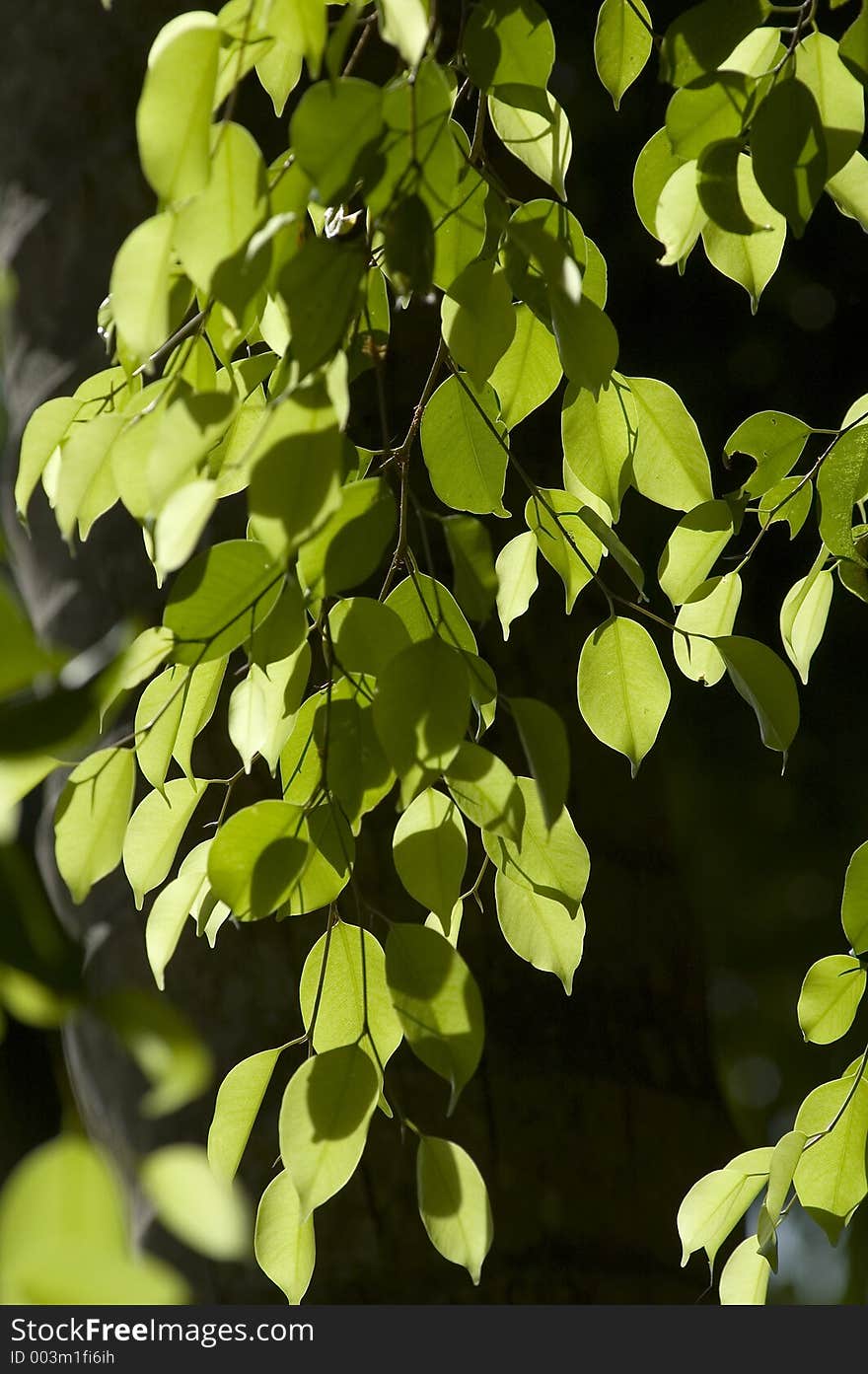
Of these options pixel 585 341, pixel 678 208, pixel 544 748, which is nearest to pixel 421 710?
pixel 544 748

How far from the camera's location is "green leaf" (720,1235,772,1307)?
604mm

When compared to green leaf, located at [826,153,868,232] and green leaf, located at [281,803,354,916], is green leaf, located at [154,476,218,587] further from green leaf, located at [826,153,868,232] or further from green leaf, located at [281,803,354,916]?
green leaf, located at [826,153,868,232]

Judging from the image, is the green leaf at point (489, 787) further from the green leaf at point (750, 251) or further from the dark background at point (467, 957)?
the dark background at point (467, 957)

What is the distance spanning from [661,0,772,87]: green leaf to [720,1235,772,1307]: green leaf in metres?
0.54

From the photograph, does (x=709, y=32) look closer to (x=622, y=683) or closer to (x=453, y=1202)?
(x=622, y=683)

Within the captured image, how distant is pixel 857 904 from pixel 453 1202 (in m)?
0.28

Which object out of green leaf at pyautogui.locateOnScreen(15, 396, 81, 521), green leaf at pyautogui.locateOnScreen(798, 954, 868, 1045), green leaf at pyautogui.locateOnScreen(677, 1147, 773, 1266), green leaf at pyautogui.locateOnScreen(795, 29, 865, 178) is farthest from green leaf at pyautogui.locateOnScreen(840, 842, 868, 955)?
green leaf at pyautogui.locateOnScreen(15, 396, 81, 521)

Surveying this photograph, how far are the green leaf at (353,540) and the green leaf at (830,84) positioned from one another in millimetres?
219

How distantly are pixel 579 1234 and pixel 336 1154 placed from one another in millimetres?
568

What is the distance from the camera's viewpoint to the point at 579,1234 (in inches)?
35.0

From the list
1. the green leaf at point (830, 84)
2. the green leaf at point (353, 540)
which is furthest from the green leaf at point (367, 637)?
the green leaf at point (830, 84)

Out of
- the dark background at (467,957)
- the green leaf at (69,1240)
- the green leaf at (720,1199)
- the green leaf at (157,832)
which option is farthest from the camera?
the dark background at (467,957)

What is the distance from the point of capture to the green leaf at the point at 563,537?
54 centimetres

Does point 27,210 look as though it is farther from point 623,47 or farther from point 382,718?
point 382,718
